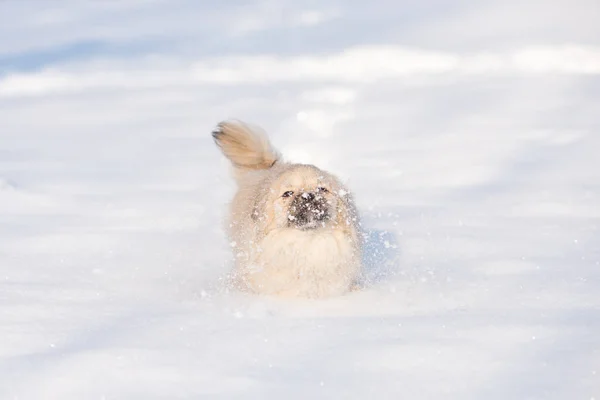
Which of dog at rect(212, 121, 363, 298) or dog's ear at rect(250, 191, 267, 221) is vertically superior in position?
dog's ear at rect(250, 191, 267, 221)

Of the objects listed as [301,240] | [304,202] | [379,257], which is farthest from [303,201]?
[379,257]

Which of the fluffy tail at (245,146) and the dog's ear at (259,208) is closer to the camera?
the dog's ear at (259,208)

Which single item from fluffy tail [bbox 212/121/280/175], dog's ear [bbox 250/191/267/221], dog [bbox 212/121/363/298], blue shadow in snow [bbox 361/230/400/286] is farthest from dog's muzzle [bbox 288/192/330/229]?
fluffy tail [bbox 212/121/280/175]

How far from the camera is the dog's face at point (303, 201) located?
4.34 metres

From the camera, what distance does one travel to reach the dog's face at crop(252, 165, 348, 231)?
4.34 meters

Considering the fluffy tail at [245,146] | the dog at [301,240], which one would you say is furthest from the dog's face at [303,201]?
the fluffy tail at [245,146]

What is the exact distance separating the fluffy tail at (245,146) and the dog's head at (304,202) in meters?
0.85

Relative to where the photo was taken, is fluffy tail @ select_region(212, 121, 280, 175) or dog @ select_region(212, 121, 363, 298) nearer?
dog @ select_region(212, 121, 363, 298)

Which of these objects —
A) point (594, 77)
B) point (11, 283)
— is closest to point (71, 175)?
point (11, 283)

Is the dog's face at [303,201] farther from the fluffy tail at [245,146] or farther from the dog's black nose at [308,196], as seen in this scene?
the fluffy tail at [245,146]

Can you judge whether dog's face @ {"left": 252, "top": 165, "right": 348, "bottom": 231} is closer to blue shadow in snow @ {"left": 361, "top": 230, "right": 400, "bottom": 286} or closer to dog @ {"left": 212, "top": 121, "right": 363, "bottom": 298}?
dog @ {"left": 212, "top": 121, "right": 363, "bottom": 298}

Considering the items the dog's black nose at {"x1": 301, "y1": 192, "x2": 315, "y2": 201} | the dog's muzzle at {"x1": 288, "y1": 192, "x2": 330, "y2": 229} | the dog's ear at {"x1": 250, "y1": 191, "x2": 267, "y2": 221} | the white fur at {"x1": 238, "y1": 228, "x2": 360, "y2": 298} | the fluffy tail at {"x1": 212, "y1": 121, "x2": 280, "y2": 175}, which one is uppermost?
the fluffy tail at {"x1": 212, "y1": 121, "x2": 280, "y2": 175}

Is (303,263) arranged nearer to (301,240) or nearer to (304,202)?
(301,240)

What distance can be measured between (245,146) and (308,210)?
1.17 meters
